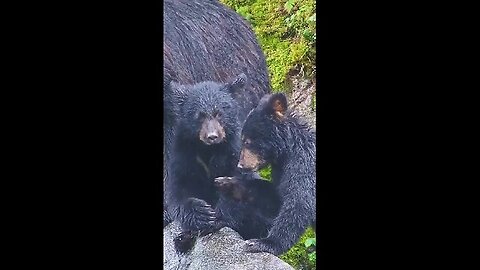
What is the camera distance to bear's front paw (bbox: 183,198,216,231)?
388 centimetres

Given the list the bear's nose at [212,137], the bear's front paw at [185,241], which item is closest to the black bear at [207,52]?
the bear's nose at [212,137]

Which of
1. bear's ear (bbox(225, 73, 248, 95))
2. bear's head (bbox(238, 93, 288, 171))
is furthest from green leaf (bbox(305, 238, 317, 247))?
bear's ear (bbox(225, 73, 248, 95))

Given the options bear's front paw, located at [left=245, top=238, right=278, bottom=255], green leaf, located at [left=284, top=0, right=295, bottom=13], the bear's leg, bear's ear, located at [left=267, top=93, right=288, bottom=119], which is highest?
green leaf, located at [left=284, top=0, right=295, bottom=13]

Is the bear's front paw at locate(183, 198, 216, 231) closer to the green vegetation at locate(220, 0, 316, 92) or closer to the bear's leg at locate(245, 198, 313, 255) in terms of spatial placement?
the bear's leg at locate(245, 198, 313, 255)

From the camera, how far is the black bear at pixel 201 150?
12.6 feet

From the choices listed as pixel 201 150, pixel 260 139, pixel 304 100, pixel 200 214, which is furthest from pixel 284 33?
pixel 200 214

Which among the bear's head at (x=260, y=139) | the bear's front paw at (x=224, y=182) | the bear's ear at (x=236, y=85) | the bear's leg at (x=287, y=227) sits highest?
the bear's ear at (x=236, y=85)

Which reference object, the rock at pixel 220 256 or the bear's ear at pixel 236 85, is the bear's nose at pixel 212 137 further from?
the rock at pixel 220 256

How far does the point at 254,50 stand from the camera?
397 centimetres

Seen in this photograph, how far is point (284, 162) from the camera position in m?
3.86

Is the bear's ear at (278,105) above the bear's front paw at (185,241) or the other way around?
above

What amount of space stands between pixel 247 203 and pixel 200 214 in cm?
21

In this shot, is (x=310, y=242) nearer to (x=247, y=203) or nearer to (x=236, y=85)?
(x=247, y=203)

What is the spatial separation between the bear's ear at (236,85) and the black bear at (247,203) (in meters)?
0.37
